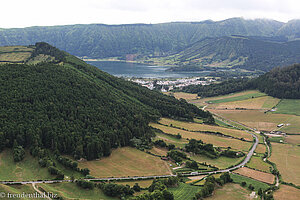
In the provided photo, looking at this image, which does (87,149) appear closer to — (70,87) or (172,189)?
(172,189)

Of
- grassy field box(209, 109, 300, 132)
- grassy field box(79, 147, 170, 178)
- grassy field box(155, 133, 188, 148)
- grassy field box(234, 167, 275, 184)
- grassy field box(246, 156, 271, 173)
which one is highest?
grassy field box(209, 109, 300, 132)

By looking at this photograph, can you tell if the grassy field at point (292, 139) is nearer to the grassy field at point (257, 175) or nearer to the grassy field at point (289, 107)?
the grassy field at point (289, 107)

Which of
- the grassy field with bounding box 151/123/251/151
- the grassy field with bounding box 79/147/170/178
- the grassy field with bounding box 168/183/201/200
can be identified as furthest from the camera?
the grassy field with bounding box 151/123/251/151

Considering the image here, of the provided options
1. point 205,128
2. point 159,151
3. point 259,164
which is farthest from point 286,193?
point 205,128

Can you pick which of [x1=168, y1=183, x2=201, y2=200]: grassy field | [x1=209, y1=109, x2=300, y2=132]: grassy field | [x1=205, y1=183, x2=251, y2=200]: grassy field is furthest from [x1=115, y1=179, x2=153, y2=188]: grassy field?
[x1=209, y1=109, x2=300, y2=132]: grassy field

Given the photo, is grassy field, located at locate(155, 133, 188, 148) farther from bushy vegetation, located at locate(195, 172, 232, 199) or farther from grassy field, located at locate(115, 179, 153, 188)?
grassy field, located at locate(115, 179, 153, 188)

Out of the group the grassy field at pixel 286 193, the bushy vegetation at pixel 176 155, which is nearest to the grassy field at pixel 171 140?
the bushy vegetation at pixel 176 155
